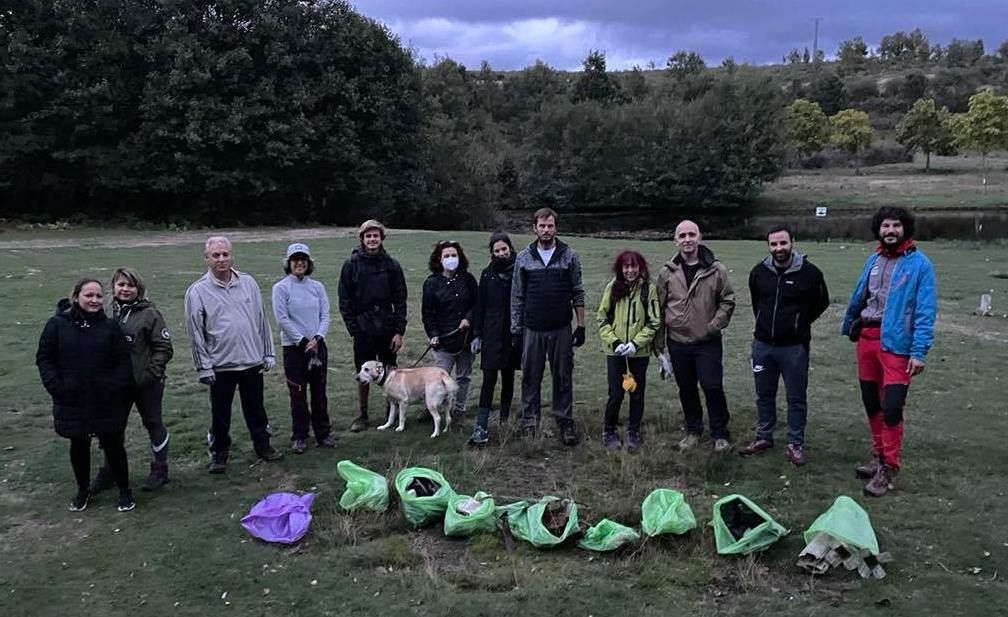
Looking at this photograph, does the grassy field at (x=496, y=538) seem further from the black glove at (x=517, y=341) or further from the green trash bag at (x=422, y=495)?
the black glove at (x=517, y=341)

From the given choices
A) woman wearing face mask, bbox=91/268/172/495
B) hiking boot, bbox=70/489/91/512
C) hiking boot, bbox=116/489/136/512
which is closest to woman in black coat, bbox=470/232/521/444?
woman wearing face mask, bbox=91/268/172/495

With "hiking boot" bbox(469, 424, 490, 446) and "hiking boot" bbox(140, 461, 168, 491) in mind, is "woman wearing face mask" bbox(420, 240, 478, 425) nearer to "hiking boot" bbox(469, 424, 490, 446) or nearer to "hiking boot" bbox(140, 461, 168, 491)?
"hiking boot" bbox(469, 424, 490, 446)

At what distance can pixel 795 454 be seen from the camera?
6469 mm

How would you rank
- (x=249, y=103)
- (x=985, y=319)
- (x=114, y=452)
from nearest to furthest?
(x=114, y=452) < (x=985, y=319) < (x=249, y=103)

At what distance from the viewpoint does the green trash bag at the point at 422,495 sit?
5.34 meters

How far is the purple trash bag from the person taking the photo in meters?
5.17

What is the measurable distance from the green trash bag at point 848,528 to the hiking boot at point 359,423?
4.21 metres

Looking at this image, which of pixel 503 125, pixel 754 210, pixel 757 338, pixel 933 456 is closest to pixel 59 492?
pixel 757 338

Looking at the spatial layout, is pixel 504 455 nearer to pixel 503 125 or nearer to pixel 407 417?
pixel 407 417

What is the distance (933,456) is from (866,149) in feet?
251

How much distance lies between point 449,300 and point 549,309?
43.6 inches

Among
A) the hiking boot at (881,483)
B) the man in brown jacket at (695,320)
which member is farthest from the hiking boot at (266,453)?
the hiking boot at (881,483)

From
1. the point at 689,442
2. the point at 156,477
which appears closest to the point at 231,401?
the point at 156,477

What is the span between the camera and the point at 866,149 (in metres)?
75.4
